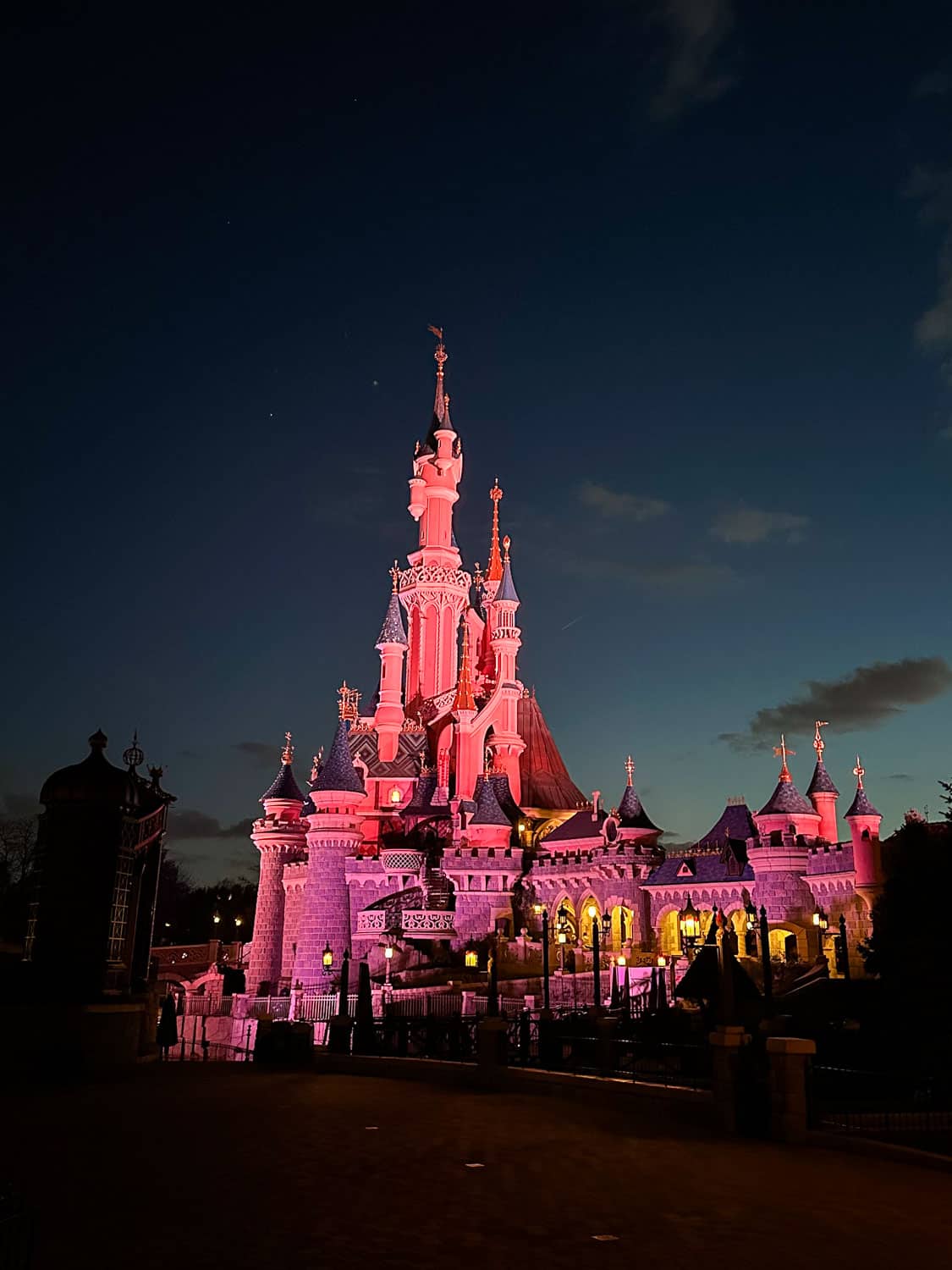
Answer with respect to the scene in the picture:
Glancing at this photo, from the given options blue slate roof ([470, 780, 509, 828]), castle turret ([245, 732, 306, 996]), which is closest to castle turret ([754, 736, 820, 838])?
blue slate roof ([470, 780, 509, 828])

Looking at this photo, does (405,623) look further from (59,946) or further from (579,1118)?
(579,1118)

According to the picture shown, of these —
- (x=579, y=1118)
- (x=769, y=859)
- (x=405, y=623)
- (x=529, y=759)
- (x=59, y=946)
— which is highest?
(x=405, y=623)

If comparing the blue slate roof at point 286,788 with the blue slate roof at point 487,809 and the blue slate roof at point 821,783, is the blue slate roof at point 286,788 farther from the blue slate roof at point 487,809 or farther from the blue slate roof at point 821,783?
the blue slate roof at point 821,783

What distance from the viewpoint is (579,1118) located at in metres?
15.1

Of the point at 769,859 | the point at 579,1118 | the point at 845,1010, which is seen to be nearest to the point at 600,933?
the point at 769,859

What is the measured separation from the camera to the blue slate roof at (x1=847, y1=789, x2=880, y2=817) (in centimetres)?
4072

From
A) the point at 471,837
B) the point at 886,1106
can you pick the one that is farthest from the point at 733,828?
the point at 886,1106

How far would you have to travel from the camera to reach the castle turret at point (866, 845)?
3972 centimetres

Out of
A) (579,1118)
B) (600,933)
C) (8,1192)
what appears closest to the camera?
(8,1192)

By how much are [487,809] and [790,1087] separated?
40.8 meters

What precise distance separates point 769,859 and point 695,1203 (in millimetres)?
34690

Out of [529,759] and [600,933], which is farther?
[529,759]

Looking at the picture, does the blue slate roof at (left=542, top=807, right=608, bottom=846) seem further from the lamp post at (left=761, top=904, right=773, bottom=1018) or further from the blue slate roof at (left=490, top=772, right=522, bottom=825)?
the lamp post at (left=761, top=904, right=773, bottom=1018)

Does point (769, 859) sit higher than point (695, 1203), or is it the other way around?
point (769, 859)
